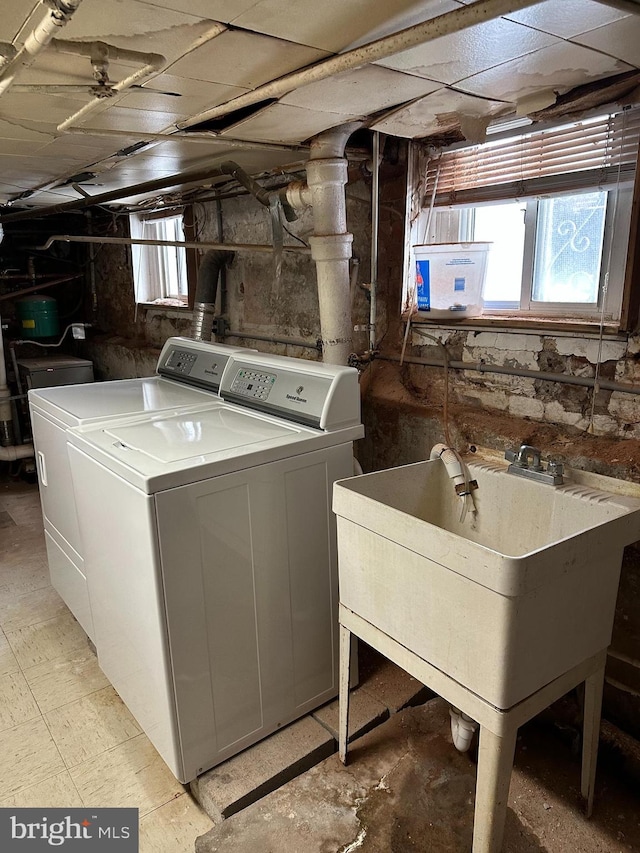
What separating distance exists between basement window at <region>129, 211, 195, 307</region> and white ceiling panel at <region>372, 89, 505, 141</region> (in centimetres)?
226

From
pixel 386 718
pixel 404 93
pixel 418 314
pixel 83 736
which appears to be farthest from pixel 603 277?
pixel 83 736

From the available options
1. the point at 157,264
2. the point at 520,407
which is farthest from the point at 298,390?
the point at 157,264

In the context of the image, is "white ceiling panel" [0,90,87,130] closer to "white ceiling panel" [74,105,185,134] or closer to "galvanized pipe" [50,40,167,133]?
"white ceiling panel" [74,105,185,134]

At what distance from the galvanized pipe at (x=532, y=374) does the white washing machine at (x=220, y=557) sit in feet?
1.40

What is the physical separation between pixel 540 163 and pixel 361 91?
636 millimetres

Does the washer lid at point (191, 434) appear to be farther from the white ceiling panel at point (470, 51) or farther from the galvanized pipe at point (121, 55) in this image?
the white ceiling panel at point (470, 51)

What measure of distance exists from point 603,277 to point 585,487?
24.9 inches

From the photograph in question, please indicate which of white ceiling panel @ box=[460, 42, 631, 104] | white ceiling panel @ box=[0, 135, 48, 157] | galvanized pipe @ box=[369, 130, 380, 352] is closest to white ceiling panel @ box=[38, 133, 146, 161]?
white ceiling panel @ box=[0, 135, 48, 157]

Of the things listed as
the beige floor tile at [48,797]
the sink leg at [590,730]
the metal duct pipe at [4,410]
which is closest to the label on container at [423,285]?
the sink leg at [590,730]

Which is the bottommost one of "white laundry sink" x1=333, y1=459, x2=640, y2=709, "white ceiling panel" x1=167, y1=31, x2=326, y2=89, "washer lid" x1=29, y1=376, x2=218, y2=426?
"white laundry sink" x1=333, y1=459, x2=640, y2=709

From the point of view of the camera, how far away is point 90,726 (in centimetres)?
192

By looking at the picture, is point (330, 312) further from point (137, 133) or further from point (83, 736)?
point (83, 736)

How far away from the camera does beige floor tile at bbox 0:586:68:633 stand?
2494mm

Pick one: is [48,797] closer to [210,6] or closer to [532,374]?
[532,374]
